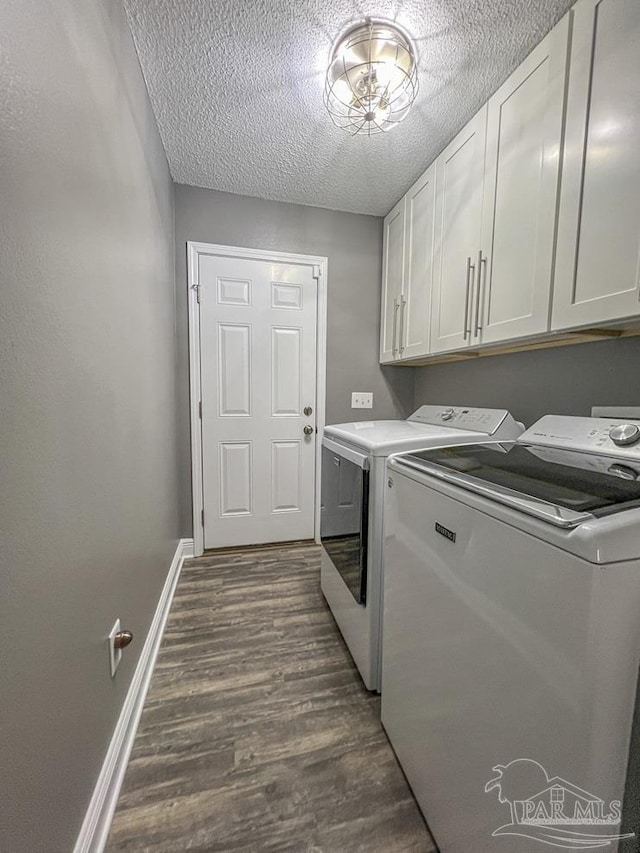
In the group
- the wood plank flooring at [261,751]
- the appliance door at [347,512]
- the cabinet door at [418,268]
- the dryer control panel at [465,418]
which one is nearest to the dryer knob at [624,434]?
the dryer control panel at [465,418]

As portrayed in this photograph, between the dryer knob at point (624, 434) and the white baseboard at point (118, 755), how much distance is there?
1.69 m

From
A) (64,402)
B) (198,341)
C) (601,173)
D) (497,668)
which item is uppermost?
(601,173)

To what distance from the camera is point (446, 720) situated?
0.80 meters

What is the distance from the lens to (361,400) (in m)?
2.59

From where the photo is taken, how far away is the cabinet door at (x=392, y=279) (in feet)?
7.25

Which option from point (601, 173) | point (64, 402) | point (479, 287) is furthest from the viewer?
point (479, 287)

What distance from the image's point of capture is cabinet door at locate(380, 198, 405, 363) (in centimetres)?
221

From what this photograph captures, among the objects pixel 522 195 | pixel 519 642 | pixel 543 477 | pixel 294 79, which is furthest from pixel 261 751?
pixel 294 79

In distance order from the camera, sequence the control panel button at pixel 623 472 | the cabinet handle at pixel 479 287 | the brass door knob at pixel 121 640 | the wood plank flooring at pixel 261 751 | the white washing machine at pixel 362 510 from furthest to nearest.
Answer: the cabinet handle at pixel 479 287 < the white washing machine at pixel 362 510 < the brass door knob at pixel 121 640 < the wood plank flooring at pixel 261 751 < the control panel button at pixel 623 472

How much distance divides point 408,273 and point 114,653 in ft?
7.50

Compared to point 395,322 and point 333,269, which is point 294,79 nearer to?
point 333,269

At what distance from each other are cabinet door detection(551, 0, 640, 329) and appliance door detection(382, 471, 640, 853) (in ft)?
2.58

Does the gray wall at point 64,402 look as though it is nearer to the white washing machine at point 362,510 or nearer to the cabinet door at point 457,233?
the white washing machine at point 362,510

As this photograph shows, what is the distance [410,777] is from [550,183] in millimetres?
1901
